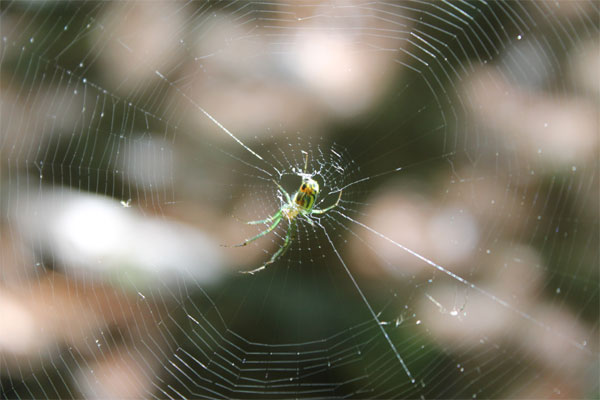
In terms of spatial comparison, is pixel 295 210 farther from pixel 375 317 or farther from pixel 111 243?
pixel 111 243

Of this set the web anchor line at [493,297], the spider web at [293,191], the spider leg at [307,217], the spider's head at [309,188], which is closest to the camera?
the spider's head at [309,188]

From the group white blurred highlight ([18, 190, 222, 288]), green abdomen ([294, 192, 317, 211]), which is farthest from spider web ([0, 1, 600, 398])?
green abdomen ([294, 192, 317, 211])

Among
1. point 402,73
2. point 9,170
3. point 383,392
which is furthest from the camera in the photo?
point 402,73

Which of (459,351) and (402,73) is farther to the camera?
(402,73)

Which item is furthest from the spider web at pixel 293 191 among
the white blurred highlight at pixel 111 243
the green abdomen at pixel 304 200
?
the green abdomen at pixel 304 200

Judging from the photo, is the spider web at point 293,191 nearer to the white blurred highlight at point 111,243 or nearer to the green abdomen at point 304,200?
the white blurred highlight at point 111,243

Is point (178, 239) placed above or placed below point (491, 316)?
above

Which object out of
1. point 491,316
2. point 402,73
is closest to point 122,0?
point 402,73

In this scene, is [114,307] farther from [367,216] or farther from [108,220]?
[367,216]

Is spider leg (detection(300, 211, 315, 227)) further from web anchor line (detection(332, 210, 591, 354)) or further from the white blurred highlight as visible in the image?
the white blurred highlight
